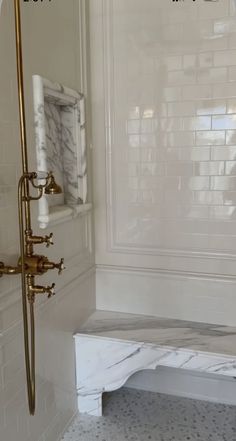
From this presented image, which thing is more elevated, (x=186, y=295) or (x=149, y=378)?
(x=186, y=295)

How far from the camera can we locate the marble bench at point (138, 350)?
1796mm

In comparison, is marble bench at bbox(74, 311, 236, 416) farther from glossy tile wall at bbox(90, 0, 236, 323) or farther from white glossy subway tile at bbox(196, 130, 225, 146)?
white glossy subway tile at bbox(196, 130, 225, 146)

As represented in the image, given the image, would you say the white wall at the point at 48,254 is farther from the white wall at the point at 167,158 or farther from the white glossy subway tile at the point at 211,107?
the white glossy subway tile at the point at 211,107

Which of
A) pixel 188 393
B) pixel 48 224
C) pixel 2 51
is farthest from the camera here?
pixel 188 393

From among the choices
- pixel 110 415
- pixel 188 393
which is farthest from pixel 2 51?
pixel 188 393

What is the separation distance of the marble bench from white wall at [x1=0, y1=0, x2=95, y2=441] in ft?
0.25

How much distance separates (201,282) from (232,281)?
0.15m

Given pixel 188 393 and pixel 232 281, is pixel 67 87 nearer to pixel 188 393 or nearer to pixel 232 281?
pixel 232 281

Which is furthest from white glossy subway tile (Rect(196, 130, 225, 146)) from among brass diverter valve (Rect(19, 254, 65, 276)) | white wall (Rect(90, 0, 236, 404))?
brass diverter valve (Rect(19, 254, 65, 276))

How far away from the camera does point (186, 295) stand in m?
2.08

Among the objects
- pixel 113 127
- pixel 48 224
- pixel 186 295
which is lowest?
pixel 186 295

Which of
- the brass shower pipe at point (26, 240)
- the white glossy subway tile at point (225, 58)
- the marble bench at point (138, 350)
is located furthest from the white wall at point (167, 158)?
the brass shower pipe at point (26, 240)

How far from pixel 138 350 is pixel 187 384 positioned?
0.55 m

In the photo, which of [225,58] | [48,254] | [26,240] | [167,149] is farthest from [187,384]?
[225,58]
